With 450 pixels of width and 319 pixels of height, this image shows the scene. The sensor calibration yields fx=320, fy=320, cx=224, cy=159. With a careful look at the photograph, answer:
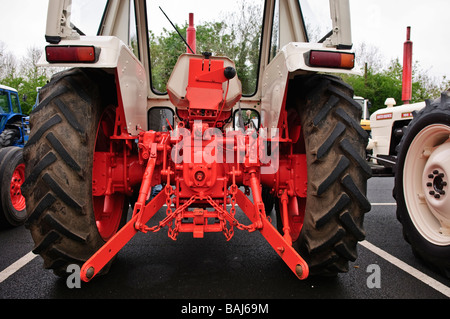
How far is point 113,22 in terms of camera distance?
115 inches

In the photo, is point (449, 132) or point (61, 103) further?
point (449, 132)

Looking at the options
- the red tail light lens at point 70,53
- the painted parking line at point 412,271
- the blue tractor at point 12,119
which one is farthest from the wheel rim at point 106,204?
the blue tractor at point 12,119

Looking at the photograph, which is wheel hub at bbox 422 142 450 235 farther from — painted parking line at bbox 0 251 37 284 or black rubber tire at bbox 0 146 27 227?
black rubber tire at bbox 0 146 27 227

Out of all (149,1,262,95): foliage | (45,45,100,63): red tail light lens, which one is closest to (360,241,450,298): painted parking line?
(149,1,262,95): foliage

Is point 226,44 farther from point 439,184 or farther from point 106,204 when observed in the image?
point 439,184

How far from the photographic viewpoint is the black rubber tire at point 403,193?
2432 millimetres

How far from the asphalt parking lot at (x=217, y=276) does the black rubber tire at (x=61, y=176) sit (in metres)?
0.47

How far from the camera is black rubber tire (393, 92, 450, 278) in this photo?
243 centimetres

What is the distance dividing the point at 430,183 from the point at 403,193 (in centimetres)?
29

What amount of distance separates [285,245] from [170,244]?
168 cm

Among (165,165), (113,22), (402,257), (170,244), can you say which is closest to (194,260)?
(170,244)

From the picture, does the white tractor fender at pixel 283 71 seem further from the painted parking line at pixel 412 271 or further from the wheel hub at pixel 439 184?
the painted parking line at pixel 412 271

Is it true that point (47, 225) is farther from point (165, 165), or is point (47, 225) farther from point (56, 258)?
point (165, 165)

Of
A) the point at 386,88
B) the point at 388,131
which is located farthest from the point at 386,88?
the point at 388,131
